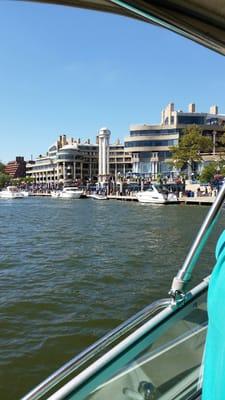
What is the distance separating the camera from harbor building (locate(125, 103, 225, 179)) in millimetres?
99875

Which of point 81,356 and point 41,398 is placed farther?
point 81,356

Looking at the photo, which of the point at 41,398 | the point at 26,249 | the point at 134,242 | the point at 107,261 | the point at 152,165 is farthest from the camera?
the point at 152,165

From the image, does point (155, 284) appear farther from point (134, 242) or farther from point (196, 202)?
point (196, 202)

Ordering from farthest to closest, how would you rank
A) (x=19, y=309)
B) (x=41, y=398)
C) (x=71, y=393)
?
(x=19, y=309)
(x=41, y=398)
(x=71, y=393)

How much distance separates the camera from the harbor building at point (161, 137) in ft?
328

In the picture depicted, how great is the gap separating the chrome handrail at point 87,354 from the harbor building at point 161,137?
317 ft

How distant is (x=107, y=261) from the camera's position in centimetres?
1558

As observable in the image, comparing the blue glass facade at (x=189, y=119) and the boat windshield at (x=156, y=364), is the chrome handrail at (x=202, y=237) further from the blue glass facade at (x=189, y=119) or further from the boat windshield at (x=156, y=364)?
the blue glass facade at (x=189, y=119)

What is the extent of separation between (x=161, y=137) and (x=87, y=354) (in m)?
103

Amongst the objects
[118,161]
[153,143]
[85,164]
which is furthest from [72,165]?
[153,143]

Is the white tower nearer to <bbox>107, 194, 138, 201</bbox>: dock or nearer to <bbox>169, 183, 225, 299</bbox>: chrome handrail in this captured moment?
<bbox>107, 194, 138, 201</bbox>: dock

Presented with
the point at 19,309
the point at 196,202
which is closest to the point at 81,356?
the point at 19,309

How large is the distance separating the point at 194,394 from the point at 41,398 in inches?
30.8

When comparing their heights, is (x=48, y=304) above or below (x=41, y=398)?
below
